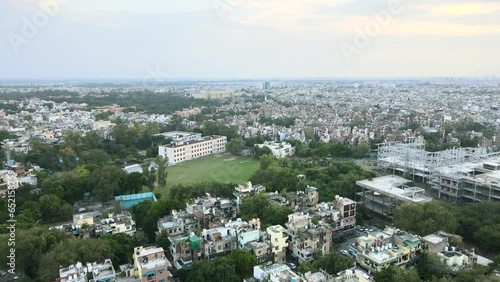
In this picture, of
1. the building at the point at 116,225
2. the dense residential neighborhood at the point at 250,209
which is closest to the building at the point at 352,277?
the dense residential neighborhood at the point at 250,209

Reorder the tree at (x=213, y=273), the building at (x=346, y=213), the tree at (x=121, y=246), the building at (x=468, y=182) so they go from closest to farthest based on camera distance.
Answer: the tree at (x=213, y=273) < the tree at (x=121, y=246) < the building at (x=346, y=213) < the building at (x=468, y=182)

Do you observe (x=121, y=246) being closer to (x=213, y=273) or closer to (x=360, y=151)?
(x=213, y=273)

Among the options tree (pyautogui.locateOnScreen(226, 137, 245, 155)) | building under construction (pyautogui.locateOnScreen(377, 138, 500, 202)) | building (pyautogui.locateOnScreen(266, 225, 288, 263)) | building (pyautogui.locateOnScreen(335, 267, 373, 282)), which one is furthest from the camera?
Result: tree (pyautogui.locateOnScreen(226, 137, 245, 155))

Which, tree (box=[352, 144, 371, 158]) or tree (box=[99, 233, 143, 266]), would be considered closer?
tree (box=[99, 233, 143, 266])

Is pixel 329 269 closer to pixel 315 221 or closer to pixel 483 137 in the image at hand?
pixel 315 221

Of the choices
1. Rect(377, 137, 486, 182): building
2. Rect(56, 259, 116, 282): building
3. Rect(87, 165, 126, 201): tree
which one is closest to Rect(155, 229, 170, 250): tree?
Rect(56, 259, 116, 282): building

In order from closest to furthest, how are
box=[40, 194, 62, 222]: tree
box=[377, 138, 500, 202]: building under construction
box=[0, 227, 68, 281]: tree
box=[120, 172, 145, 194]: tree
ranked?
box=[0, 227, 68, 281]: tree → box=[40, 194, 62, 222]: tree → box=[377, 138, 500, 202]: building under construction → box=[120, 172, 145, 194]: tree

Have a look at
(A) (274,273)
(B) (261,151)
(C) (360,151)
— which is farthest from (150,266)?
(C) (360,151)

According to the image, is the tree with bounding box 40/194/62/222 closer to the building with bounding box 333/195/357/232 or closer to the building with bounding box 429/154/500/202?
the building with bounding box 333/195/357/232

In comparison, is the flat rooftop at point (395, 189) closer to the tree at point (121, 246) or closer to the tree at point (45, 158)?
the tree at point (121, 246)
